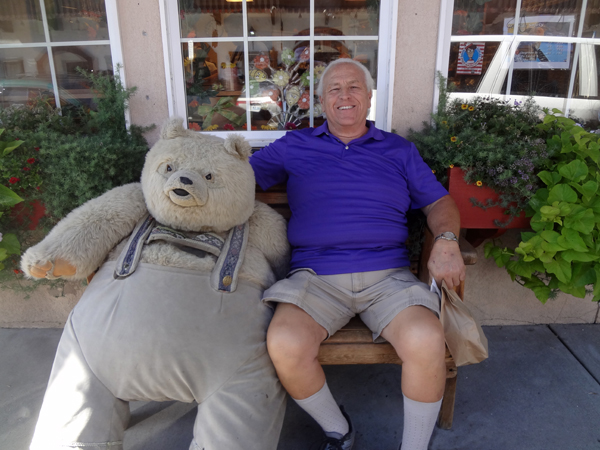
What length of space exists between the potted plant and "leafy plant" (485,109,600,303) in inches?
3.2

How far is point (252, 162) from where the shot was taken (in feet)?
7.64

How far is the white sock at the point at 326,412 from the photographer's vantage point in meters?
1.80

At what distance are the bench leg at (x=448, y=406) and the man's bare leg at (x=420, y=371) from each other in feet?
1.06

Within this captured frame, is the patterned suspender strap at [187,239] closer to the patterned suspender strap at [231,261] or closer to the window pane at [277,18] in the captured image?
the patterned suspender strap at [231,261]

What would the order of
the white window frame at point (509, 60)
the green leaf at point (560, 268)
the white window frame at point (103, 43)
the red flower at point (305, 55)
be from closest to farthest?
the green leaf at point (560, 268), the white window frame at point (103, 43), the white window frame at point (509, 60), the red flower at point (305, 55)

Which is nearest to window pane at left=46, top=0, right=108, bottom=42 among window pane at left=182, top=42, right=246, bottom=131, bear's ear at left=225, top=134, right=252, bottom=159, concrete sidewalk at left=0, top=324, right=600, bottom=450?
window pane at left=182, top=42, right=246, bottom=131

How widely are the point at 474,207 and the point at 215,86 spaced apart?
184 cm

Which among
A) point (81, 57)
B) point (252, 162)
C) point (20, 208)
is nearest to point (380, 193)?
point (252, 162)

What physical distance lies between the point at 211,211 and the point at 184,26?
5.22ft

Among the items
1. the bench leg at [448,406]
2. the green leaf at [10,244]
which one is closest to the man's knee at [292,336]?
the bench leg at [448,406]

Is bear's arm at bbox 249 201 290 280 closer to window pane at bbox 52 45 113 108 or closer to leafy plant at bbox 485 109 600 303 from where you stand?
leafy plant at bbox 485 109 600 303

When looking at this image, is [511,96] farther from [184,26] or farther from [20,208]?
[20,208]

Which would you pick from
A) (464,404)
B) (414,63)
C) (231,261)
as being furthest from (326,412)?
(414,63)

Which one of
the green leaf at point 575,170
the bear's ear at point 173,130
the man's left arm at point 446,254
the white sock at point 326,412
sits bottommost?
the white sock at point 326,412
